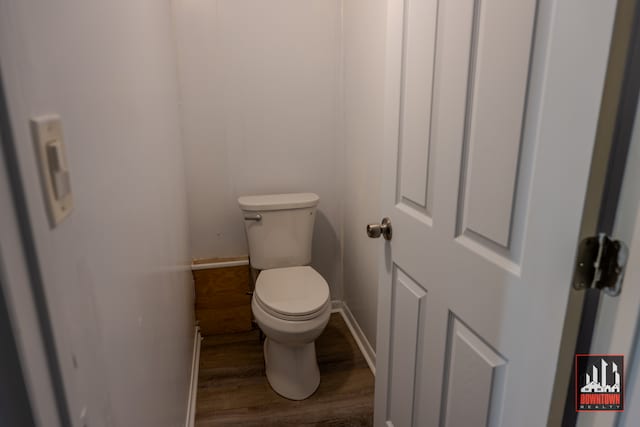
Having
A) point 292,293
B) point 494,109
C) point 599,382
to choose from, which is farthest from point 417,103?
point 292,293

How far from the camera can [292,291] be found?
1.81 metres

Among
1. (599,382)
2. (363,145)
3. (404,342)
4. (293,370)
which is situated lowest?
(293,370)

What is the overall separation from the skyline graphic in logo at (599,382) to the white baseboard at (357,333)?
1.43 metres

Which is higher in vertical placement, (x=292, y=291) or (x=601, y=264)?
(x=601, y=264)

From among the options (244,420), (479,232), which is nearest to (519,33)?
(479,232)

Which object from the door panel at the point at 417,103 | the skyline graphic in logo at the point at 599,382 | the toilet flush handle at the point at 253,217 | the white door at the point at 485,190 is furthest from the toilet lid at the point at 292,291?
the skyline graphic in logo at the point at 599,382

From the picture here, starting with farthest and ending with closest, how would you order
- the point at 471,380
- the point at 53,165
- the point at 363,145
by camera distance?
the point at 363,145 → the point at 471,380 → the point at 53,165

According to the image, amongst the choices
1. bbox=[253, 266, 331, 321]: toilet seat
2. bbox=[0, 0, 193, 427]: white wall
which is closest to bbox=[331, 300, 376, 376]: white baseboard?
bbox=[253, 266, 331, 321]: toilet seat

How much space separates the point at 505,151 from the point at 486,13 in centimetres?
26

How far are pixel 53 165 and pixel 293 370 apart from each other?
5.15ft

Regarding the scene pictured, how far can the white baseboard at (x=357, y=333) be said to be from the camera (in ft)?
6.54

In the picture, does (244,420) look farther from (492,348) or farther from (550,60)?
(550,60)

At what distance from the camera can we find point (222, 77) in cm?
206

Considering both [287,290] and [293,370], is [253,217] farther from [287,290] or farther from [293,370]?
[293,370]
